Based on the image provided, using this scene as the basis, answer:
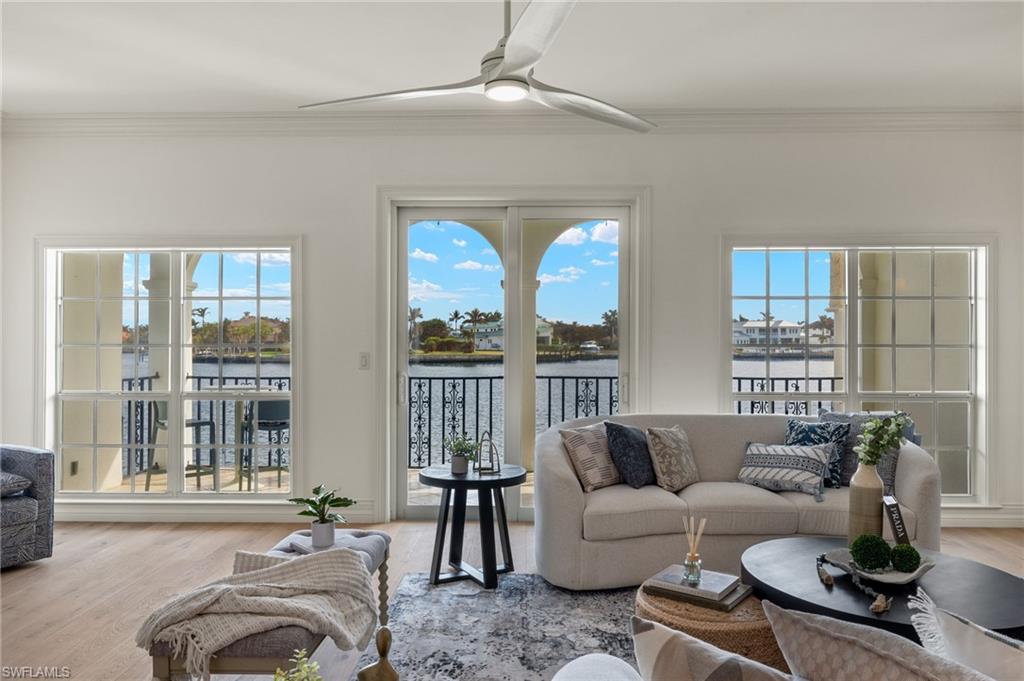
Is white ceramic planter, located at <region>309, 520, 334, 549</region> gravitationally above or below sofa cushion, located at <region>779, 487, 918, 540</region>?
above

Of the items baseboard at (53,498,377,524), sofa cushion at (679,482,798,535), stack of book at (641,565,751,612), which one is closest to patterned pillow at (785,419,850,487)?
sofa cushion at (679,482,798,535)

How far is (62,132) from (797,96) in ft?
17.2

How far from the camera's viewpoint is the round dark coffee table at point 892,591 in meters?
2.10

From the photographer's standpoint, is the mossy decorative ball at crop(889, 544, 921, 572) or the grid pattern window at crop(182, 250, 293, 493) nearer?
the mossy decorative ball at crop(889, 544, 921, 572)

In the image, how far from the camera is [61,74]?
13.4 ft

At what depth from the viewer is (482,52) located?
3756mm

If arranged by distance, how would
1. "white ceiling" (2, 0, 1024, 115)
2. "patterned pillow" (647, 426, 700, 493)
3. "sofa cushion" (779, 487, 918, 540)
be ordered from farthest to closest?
1. "patterned pillow" (647, 426, 700, 493)
2. "sofa cushion" (779, 487, 918, 540)
3. "white ceiling" (2, 0, 1024, 115)

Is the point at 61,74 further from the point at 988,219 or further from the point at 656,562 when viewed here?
the point at 988,219

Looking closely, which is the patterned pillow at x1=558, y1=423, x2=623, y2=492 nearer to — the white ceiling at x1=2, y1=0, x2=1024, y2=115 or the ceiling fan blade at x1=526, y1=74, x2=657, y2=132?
the ceiling fan blade at x1=526, y1=74, x2=657, y2=132

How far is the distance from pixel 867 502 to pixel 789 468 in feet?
3.50

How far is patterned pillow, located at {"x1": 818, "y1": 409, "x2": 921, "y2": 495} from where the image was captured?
358 cm

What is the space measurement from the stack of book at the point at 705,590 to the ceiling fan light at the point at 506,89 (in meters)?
1.97

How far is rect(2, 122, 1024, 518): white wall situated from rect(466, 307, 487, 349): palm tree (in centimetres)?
72

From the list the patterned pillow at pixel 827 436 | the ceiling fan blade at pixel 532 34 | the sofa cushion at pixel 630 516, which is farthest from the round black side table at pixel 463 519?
the ceiling fan blade at pixel 532 34
